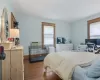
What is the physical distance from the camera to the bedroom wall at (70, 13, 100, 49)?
5.68 metres

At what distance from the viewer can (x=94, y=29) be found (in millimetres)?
5168

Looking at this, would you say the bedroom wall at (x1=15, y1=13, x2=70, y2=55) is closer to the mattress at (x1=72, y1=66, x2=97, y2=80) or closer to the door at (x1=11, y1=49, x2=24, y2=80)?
the door at (x1=11, y1=49, x2=24, y2=80)

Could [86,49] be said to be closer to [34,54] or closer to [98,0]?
[98,0]

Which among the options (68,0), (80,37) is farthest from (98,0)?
(80,37)

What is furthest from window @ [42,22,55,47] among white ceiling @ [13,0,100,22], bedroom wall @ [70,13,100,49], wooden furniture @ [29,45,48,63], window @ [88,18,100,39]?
window @ [88,18,100,39]

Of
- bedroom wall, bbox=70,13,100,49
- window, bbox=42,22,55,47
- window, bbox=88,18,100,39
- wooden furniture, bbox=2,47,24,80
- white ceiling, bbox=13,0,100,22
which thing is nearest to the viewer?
wooden furniture, bbox=2,47,24,80

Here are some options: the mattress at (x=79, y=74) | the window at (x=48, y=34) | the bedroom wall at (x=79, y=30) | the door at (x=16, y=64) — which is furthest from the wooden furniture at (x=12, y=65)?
the bedroom wall at (x=79, y=30)

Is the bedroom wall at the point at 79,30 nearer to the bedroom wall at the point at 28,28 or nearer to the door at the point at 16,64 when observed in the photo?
the bedroom wall at the point at 28,28

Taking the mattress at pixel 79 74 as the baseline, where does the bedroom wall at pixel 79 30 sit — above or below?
above

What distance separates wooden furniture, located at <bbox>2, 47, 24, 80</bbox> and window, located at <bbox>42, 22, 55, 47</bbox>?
12.1ft

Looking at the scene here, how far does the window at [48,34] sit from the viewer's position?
19.3ft

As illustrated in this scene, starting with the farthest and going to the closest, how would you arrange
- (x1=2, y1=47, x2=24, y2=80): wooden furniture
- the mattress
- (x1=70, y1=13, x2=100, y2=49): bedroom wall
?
1. (x1=70, y1=13, x2=100, y2=49): bedroom wall
2. (x1=2, y1=47, x2=24, y2=80): wooden furniture
3. the mattress

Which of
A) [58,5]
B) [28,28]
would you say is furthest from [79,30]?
[28,28]

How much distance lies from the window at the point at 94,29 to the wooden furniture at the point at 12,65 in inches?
167
